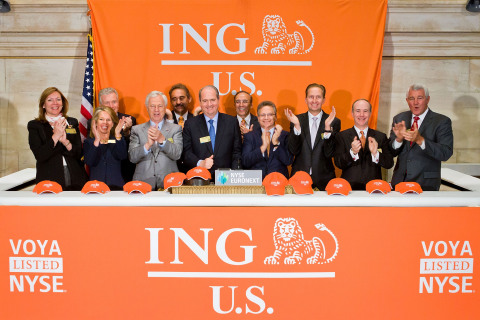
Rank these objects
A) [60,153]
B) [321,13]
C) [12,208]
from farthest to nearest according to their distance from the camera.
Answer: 1. [321,13]
2. [60,153]
3. [12,208]

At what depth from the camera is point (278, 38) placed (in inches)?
201

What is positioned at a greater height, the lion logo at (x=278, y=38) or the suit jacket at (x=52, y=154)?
the lion logo at (x=278, y=38)

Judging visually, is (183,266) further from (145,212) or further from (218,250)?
(145,212)

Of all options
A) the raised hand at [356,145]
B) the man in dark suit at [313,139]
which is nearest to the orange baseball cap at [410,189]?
the raised hand at [356,145]

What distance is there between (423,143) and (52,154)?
3.30 metres

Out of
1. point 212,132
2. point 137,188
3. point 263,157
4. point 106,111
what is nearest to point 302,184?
point 137,188

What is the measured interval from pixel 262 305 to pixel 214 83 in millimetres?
2873

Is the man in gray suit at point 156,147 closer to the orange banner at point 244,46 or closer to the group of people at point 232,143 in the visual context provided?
the group of people at point 232,143

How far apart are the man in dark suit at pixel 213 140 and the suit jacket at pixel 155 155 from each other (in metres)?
0.19

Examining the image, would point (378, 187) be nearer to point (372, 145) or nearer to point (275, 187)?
point (275, 187)

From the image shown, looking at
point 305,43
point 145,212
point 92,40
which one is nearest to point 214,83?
point 305,43

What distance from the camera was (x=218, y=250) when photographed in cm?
298

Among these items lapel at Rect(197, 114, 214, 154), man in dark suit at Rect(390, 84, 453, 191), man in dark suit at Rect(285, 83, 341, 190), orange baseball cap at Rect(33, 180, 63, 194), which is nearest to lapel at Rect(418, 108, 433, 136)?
man in dark suit at Rect(390, 84, 453, 191)

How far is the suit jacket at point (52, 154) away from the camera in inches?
163
